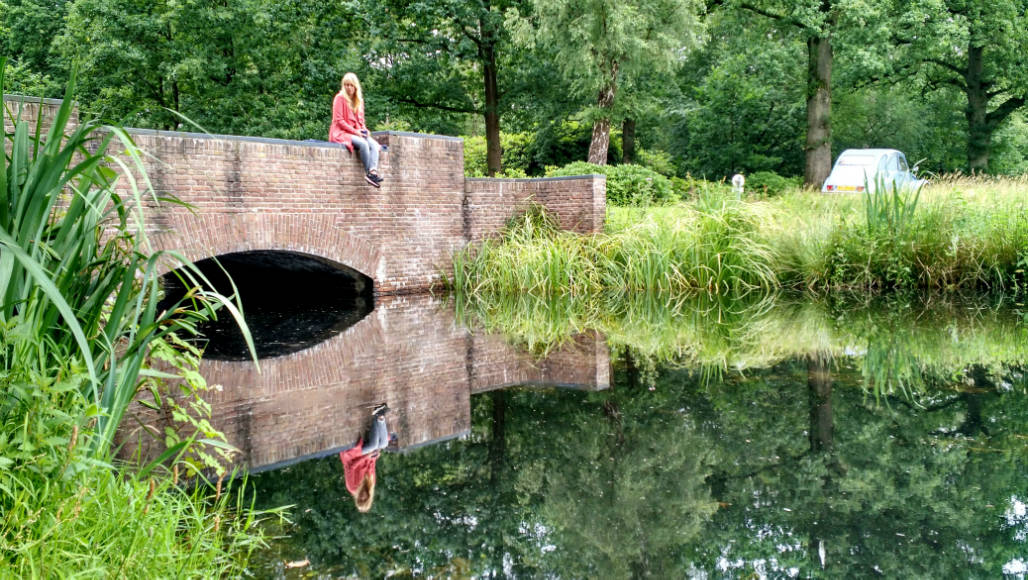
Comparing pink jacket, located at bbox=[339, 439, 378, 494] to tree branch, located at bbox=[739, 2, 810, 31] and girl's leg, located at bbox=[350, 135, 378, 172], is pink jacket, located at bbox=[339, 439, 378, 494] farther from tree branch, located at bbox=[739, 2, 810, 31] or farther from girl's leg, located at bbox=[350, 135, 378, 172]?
tree branch, located at bbox=[739, 2, 810, 31]

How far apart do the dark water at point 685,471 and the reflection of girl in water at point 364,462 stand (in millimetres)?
56

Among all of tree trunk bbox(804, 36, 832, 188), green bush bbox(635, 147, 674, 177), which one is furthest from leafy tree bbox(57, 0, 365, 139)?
tree trunk bbox(804, 36, 832, 188)

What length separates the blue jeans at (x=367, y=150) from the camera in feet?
36.4

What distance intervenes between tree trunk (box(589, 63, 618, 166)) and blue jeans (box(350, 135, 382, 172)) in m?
7.69

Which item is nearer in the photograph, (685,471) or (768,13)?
(685,471)

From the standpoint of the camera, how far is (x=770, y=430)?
4.54 metres

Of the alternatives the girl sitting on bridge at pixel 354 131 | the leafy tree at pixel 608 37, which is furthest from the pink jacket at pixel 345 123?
the leafy tree at pixel 608 37

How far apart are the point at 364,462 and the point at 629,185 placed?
12.2m

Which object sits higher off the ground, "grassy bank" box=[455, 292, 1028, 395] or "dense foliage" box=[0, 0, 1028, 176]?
"dense foliage" box=[0, 0, 1028, 176]

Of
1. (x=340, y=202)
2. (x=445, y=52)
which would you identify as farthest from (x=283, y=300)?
(x=445, y=52)

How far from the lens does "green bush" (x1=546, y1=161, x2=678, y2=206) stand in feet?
50.5

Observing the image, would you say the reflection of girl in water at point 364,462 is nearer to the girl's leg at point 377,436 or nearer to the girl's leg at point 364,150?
the girl's leg at point 377,436

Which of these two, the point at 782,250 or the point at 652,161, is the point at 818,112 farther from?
the point at 782,250

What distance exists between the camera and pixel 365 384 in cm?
590
